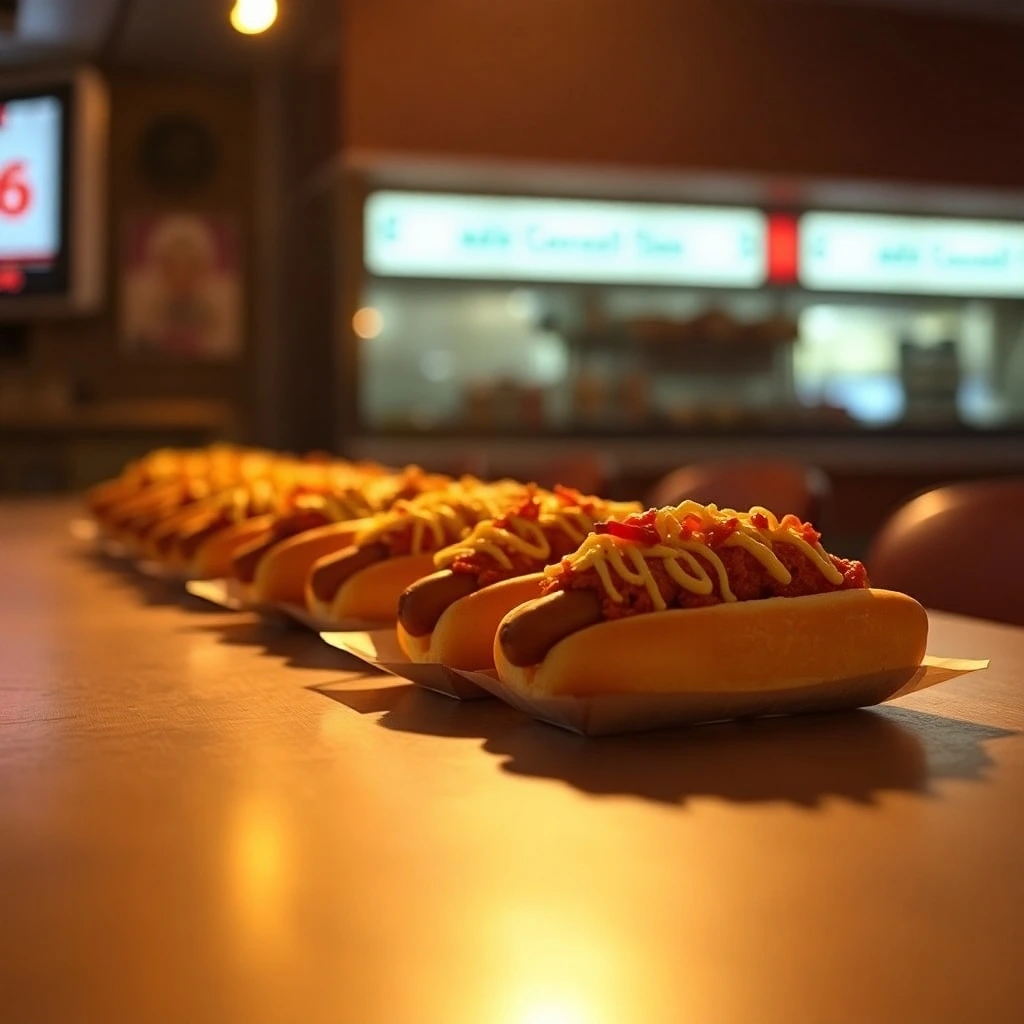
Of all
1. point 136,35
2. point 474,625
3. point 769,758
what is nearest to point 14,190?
point 136,35

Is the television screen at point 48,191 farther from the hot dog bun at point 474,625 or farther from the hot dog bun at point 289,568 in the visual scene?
the hot dog bun at point 474,625

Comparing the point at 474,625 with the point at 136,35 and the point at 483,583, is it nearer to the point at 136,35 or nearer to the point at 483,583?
the point at 483,583

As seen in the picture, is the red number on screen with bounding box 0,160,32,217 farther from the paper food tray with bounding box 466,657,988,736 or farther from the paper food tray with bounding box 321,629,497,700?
the paper food tray with bounding box 466,657,988,736

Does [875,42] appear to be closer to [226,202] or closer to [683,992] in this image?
[226,202]

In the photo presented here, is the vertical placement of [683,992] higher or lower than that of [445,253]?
lower

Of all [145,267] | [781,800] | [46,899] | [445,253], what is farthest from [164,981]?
[145,267]
